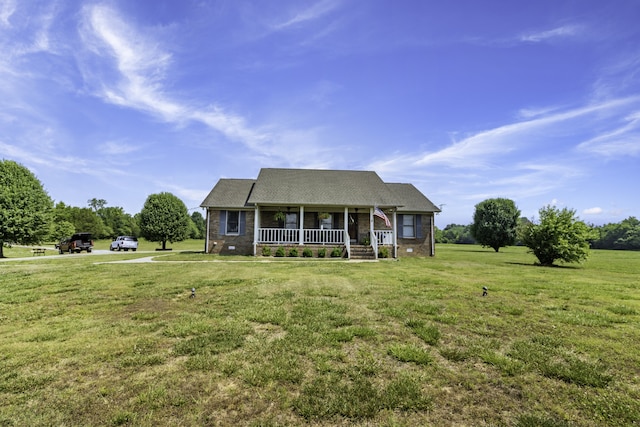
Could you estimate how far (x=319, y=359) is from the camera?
146 inches

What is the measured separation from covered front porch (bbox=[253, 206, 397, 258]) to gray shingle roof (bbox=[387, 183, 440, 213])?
101 inches

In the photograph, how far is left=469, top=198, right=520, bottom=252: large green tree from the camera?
116ft

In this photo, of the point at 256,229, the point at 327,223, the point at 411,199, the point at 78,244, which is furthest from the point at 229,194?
the point at 78,244

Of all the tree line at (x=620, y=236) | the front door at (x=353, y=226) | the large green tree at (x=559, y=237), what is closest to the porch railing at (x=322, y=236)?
the front door at (x=353, y=226)

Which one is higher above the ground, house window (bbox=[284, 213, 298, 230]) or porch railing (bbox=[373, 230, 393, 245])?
house window (bbox=[284, 213, 298, 230])

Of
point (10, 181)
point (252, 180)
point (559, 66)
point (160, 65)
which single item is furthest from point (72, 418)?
point (10, 181)

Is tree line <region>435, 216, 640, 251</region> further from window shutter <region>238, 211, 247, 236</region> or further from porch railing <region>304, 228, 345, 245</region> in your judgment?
window shutter <region>238, 211, 247, 236</region>

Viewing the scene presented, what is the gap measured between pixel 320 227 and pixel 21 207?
866 inches

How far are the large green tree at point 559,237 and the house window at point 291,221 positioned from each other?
13708 millimetres

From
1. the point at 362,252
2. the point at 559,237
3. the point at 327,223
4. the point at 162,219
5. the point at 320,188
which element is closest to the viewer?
the point at 559,237

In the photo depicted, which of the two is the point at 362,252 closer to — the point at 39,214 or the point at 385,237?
the point at 385,237

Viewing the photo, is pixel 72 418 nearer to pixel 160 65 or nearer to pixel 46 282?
pixel 46 282

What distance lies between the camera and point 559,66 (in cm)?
1231

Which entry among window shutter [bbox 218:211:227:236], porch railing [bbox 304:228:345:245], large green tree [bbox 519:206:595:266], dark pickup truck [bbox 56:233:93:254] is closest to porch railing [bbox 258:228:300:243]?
porch railing [bbox 304:228:345:245]
